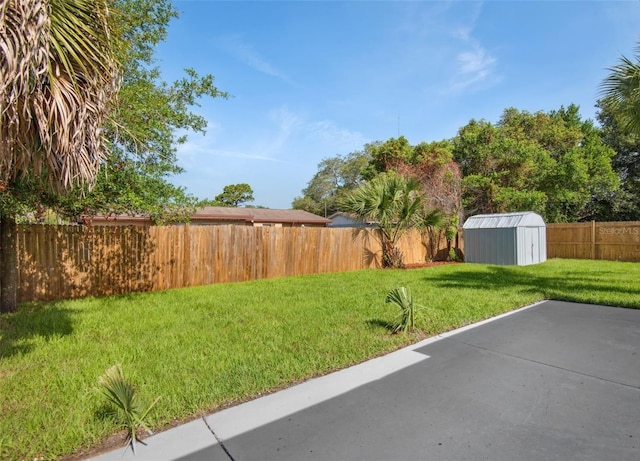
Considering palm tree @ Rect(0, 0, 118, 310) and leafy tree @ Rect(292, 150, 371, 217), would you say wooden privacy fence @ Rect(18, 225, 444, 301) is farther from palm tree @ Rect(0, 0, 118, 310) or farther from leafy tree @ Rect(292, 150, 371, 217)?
leafy tree @ Rect(292, 150, 371, 217)

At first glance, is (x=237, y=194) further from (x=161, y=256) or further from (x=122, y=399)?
(x=122, y=399)

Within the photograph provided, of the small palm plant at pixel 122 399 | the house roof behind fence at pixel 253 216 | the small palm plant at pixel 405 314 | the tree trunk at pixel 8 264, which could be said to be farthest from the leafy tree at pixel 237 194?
the small palm plant at pixel 122 399

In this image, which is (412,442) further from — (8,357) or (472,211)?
(472,211)

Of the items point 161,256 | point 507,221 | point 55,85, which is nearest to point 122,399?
point 55,85

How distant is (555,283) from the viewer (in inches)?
349

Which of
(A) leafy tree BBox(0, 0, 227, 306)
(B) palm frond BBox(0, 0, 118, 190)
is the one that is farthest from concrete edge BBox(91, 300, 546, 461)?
(A) leafy tree BBox(0, 0, 227, 306)

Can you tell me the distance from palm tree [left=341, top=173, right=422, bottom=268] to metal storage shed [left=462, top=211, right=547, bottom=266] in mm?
3914

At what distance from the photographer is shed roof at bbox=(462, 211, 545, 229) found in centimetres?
1361

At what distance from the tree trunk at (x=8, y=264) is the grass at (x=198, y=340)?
353mm

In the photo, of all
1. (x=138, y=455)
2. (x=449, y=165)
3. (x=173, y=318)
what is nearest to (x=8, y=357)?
(x=173, y=318)

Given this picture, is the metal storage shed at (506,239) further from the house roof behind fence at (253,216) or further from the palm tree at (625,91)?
the house roof behind fence at (253,216)

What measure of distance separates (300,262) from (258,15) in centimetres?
706

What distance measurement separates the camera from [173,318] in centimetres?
575

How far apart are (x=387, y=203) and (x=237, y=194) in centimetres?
3160
